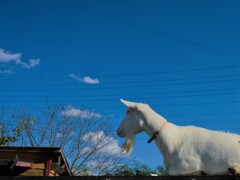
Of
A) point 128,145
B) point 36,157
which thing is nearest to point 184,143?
point 128,145

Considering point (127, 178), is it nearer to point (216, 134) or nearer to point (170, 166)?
point (170, 166)

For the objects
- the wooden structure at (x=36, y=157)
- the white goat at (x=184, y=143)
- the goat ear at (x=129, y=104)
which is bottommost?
the white goat at (x=184, y=143)

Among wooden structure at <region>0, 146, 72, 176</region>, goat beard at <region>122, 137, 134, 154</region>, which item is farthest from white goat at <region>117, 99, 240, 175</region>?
wooden structure at <region>0, 146, 72, 176</region>

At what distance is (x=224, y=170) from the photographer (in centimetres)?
272

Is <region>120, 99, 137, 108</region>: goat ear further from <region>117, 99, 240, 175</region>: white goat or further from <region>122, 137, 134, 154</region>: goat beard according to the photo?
<region>122, 137, 134, 154</region>: goat beard

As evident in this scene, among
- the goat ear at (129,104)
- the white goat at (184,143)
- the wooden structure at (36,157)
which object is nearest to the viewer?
the white goat at (184,143)

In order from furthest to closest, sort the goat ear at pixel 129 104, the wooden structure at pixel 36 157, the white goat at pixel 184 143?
the wooden structure at pixel 36 157, the goat ear at pixel 129 104, the white goat at pixel 184 143

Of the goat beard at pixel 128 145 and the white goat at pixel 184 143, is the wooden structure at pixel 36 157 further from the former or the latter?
the white goat at pixel 184 143

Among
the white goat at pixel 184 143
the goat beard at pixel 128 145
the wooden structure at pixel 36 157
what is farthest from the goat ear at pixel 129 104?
the wooden structure at pixel 36 157

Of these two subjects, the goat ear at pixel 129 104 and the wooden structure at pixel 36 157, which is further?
the wooden structure at pixel 36 157

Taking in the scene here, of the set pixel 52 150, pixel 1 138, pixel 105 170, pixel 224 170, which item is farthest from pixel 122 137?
pixel 105 170

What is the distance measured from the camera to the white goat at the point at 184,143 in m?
2.77

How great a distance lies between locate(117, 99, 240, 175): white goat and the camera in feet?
9.08

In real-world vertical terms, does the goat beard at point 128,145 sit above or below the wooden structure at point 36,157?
below
